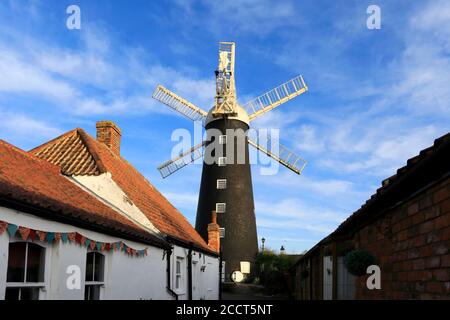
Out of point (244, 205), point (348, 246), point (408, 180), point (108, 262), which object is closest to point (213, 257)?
point (244, 205)

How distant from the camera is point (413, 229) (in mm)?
4746

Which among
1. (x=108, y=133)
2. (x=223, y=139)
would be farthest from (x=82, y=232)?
(x=223, y=139)

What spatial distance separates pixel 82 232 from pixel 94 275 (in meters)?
1.31

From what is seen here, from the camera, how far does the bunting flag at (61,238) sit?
6.06 metres

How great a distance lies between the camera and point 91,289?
29.3ft

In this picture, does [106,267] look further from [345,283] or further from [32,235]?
[345,283]

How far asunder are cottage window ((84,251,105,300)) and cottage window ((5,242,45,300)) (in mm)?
1493

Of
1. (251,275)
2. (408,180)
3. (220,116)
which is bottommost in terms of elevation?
(251,275)

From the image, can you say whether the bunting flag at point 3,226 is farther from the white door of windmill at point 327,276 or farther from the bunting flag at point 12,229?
the white door of windmill at point 327,276

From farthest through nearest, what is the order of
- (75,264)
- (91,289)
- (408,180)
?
(91,289), (75,264), (408,180)

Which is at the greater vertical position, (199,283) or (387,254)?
(387,254)
